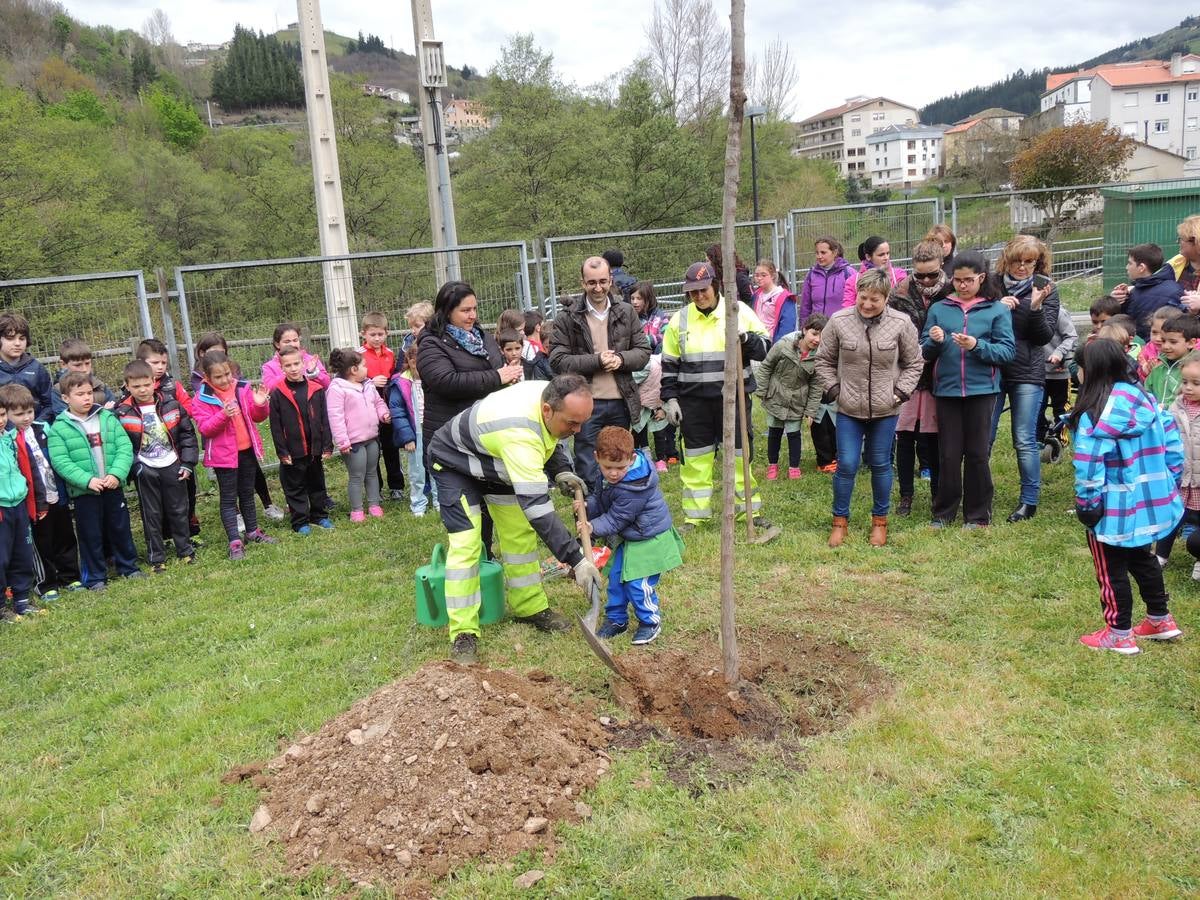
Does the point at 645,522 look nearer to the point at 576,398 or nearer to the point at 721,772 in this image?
the point at 576,398

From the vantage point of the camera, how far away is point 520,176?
32562 mm

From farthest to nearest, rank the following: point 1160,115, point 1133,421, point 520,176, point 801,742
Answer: point 1160,115 < point 520,176 < point 1133,421 < point 801,742

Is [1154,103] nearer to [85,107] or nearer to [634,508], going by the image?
[85,107]

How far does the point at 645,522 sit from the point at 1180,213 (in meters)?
14.5

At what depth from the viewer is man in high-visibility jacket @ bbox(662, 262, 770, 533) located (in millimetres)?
6770

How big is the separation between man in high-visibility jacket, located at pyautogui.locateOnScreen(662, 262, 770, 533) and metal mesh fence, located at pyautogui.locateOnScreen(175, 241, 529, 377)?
11.6 ft

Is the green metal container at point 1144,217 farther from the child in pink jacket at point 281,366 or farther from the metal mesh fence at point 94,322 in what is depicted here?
the metal mesh fence at point 94,322

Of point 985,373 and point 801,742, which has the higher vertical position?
point 985,373

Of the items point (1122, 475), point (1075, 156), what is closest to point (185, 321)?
point (1122, 475)

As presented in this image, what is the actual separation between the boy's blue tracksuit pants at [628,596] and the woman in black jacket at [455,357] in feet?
5.45

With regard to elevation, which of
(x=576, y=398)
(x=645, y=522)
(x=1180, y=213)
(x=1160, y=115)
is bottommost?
(x=645, y=522)

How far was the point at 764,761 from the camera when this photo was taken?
3.98m

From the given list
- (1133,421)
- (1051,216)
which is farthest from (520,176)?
(1133,421)

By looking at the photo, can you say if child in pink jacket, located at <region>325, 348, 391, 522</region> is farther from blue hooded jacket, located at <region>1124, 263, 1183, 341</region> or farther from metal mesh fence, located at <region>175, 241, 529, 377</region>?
blue hooded jacket, located at <region>1124, 263, 1183, 341</region>
